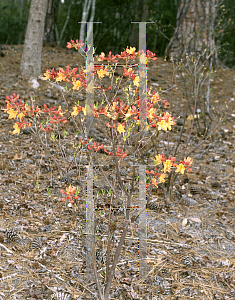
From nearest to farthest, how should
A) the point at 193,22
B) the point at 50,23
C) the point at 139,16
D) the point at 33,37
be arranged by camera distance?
the point at 33,37 < the point at 193,22 < the point at 50,23 < the point at 139,16

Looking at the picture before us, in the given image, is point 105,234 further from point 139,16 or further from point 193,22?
point 139,16

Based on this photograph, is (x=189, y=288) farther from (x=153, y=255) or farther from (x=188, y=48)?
(x=188, y=48)

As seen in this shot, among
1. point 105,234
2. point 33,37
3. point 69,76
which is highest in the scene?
point 33,37

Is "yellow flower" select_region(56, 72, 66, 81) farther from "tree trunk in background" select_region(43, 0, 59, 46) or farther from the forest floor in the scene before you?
"tree trunk in background" select_region(43, 0, 59, 46)

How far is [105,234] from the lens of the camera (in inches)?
105

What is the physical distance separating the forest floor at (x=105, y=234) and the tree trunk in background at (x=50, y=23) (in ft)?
15.3

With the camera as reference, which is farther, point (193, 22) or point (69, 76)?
point (193, 22)

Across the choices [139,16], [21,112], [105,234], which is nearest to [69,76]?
[21,112]

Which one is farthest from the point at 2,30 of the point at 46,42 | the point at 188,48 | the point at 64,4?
the point at 188,48

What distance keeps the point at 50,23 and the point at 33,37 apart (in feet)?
→ 10.0

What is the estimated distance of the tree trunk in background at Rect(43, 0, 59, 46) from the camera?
26.5ft

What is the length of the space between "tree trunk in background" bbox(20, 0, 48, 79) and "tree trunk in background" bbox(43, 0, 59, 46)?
2805 millimetres

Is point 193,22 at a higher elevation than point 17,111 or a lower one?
higher

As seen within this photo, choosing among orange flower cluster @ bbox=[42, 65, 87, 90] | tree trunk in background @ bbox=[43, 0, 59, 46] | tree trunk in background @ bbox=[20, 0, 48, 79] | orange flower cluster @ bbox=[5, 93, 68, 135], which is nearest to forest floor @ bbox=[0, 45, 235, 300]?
orange flower cluster @ bbox=[5, 93, 68, 135]
